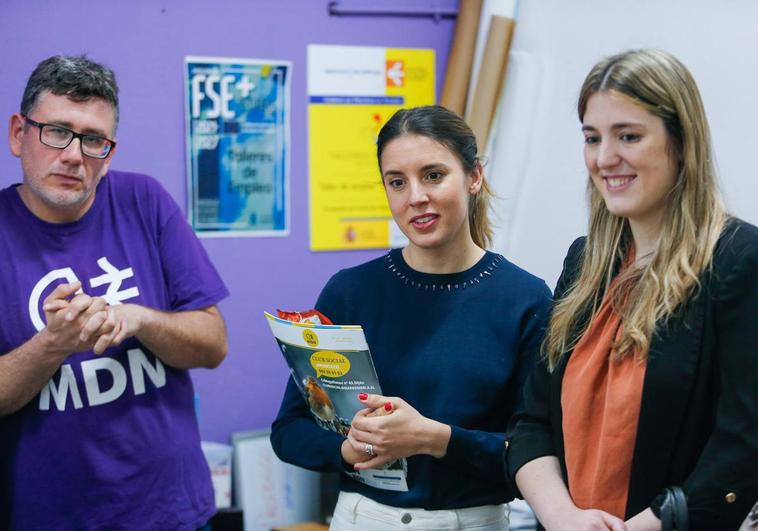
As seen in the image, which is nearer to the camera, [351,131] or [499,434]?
[499,434]

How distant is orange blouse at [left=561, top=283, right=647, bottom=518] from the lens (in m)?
1.37

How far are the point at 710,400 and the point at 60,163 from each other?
1.26 metres

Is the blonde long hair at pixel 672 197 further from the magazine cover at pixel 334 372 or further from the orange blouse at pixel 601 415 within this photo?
the magazine cover at pixel 334 372

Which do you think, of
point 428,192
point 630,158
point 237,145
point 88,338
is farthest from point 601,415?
point 237,145

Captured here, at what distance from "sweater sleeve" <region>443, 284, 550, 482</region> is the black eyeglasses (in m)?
0.91

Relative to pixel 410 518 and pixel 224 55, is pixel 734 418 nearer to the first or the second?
pixel 410 518

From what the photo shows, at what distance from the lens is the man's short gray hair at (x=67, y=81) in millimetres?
1860

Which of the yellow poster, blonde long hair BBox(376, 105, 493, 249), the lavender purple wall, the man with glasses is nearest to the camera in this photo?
blonde long hair BBox(376, 105, 493, 249)

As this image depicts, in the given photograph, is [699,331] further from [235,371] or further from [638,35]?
[235,371]

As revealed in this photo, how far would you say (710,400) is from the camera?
1337mm

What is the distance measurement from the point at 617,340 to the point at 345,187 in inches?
82.5

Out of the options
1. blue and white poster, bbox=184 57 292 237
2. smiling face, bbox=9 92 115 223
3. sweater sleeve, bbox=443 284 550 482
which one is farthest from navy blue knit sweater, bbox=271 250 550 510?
blue and white poster, bbox=184 57 292 237

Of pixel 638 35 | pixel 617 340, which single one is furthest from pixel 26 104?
pixel 638 35

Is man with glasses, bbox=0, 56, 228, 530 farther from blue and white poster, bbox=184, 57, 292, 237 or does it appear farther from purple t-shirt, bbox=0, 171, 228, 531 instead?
blue and white poster, bbox=184, 57, 292, 237
